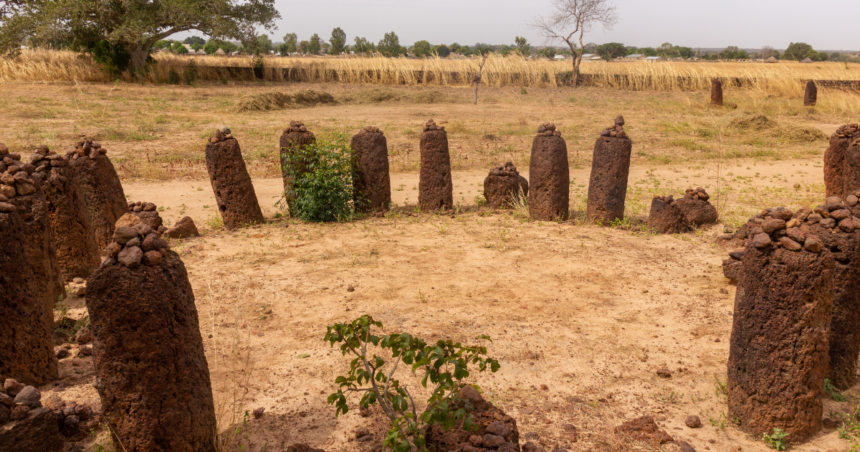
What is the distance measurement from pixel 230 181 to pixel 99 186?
4.74 feet

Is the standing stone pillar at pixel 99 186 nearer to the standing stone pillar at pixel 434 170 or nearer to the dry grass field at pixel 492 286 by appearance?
the dry grass field at pixel 492 286

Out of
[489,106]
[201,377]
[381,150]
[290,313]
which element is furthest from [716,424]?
[489,106]

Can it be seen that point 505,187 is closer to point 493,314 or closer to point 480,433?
point 493,314

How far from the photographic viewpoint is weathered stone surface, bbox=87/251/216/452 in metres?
2.78

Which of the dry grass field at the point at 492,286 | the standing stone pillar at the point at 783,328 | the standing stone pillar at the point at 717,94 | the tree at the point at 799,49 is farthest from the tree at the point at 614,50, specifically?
the standing stone pillar at the point at 783,328

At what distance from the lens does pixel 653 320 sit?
200 inches

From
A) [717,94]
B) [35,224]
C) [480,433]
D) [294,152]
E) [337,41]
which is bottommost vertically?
[480,433]

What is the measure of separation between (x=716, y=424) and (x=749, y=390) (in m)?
Result: 0.33

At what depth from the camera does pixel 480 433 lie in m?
3.09

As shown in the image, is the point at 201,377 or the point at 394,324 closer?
the point at 201,377

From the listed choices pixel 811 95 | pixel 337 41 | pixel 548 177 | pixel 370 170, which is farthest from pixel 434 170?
pixel 337 41

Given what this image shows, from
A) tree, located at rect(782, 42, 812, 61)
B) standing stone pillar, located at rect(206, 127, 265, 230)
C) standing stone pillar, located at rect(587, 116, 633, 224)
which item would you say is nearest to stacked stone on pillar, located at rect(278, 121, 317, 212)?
standing stone pillar, located at rect(206, 127, 265, 230)

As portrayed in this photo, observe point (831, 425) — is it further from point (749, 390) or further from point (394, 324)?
point (394, 324)

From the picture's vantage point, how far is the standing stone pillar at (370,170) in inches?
316
